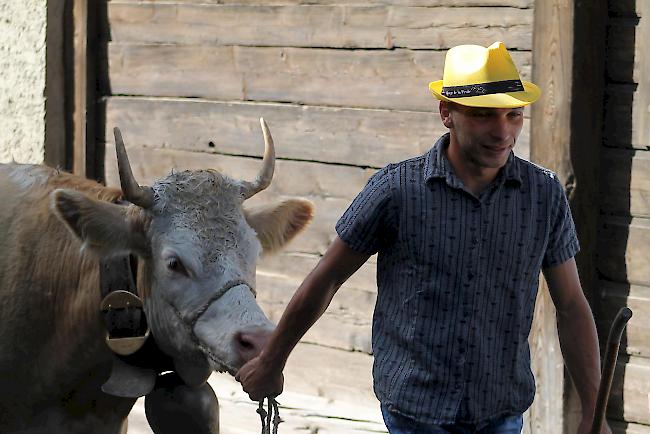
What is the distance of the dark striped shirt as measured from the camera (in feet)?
9.66

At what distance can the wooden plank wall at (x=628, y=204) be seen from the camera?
15.9 feet

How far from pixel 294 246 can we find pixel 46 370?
2.31m

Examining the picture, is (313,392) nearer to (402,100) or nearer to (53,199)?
(402,100)

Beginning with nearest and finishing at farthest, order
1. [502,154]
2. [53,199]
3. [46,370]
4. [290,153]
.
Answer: [502,154] < [53,199] < [46,370] < [290,153]

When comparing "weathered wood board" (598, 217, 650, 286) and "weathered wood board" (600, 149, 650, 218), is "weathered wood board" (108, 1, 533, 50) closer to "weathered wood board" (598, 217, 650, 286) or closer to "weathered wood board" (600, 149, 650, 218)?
"weathered wood board" (600, 149, 650, 218)

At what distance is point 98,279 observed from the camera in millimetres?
3895

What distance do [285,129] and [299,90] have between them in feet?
0.68

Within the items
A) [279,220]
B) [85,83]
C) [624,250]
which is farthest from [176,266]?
[85,83]

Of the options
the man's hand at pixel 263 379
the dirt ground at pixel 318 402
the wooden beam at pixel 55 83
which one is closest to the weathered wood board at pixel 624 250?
the dirt ground at pixel 318 402

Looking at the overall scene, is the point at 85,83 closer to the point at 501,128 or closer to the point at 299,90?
the point at 299,90

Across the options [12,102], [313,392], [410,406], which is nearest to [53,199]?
[410,406]

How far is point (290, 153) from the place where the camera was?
6.05 m

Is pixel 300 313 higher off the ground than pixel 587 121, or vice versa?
pixel 587 121

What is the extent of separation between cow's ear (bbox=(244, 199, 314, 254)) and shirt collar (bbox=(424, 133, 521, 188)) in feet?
3.61
